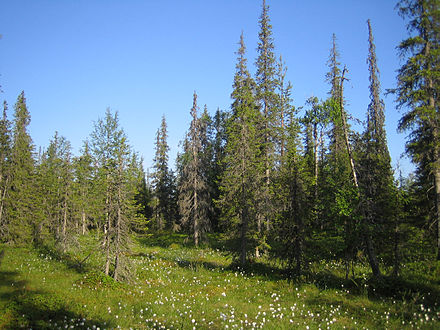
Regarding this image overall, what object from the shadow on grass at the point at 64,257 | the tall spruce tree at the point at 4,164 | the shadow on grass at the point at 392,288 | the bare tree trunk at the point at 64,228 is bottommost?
the shadow on grass at the point at 64,257

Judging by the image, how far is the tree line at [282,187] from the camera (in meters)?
13.3

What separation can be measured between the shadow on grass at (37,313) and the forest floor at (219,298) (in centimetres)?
3

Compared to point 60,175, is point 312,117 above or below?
above

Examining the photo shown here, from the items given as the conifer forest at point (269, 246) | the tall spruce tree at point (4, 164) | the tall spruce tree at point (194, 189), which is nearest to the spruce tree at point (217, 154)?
the tall spruce tree at point (194, 189)

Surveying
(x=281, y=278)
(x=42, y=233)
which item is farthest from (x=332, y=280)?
(x=42, y=233)

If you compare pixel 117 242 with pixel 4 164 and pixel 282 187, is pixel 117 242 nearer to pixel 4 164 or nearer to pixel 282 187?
pixel 282 187

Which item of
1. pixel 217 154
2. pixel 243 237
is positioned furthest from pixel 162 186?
pixel 243 237

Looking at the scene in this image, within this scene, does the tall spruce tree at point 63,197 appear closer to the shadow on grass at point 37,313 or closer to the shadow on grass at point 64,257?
the shadow on grass at point 64,257

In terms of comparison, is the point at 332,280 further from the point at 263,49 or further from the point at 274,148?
the point at 263,49

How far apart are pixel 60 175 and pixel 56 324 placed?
53.8 feet

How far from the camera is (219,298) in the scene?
12.0 metres

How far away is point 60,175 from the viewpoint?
896 inches

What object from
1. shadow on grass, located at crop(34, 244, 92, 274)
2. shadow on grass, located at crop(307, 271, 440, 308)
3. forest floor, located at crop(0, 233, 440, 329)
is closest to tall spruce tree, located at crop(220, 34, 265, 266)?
forest floor, located at crop(0, 233, 440, 329)

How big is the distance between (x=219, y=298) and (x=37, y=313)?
656 cm
